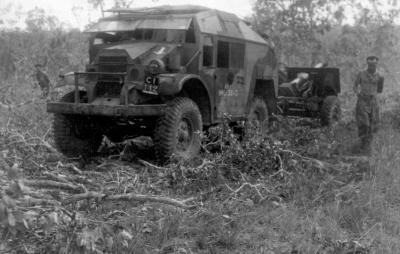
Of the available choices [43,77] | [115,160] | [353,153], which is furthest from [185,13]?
[43,77]

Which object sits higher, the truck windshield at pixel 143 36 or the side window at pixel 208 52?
the truck windshield at pixel 143 36

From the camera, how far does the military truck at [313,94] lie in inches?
433

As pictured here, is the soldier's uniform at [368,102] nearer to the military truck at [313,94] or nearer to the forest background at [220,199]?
the forest background at [220,199]

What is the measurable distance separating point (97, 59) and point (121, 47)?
13.7 inches

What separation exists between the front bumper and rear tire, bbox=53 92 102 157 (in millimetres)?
Result: 434

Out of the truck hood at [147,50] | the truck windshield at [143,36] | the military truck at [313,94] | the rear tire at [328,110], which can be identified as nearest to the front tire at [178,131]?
the truck hood at [147,50]

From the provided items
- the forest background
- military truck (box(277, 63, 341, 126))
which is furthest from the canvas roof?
military truck (box(277, 63, 341, 126))

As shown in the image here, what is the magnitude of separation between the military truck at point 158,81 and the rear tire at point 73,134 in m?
0.01

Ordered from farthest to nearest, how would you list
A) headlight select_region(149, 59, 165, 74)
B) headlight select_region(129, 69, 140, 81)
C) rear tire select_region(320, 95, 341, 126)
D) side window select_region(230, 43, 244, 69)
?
rear tire select_region(320, 95, 341, 126)
side window select_region(230, 43, 244, 69)
headlight select_region(129, 69, 140, 81)
headlight select_region(149, 59, 165, 74)

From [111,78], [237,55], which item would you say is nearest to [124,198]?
[111,78]

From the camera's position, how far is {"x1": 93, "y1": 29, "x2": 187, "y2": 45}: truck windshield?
7496mm

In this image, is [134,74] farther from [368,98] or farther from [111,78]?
[368,98]

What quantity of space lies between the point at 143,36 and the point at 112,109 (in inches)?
66.9

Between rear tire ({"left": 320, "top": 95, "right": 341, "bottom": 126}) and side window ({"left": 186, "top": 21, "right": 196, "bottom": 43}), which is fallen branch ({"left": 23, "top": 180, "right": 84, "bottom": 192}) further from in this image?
rear tire ({"left": 320, "top": 95, "right": 341, "bottom": 126})
